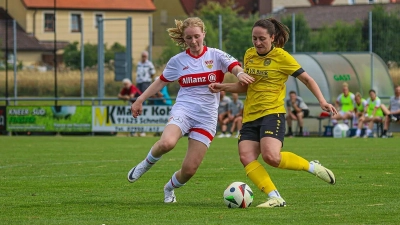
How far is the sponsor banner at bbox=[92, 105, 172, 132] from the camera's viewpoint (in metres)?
26.8

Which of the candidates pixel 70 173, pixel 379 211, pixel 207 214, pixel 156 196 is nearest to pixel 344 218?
pixel 379 211

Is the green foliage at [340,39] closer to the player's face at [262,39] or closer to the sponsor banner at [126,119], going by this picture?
the sponsor banner at [126,119]

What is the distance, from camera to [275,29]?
892 centimetres

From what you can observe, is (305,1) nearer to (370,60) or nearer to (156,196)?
(370,60)

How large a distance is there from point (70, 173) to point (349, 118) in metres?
15.0

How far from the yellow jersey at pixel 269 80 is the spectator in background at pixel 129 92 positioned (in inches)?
714

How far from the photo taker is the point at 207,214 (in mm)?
8141

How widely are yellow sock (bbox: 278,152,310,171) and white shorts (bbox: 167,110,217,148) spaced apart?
91 cm

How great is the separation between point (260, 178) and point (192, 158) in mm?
863

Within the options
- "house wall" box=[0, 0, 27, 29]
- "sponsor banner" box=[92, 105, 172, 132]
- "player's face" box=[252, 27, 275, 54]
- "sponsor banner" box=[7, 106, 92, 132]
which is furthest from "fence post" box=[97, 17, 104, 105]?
"player's face" box=[252, 27, 275, 54]

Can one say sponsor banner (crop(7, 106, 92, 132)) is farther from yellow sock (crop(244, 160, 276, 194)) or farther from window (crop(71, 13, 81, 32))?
yellow sock (crop(244, 160, 276, 194))

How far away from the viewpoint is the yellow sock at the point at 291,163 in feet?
28.8

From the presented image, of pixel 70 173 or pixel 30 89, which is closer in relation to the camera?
pixel 70 173

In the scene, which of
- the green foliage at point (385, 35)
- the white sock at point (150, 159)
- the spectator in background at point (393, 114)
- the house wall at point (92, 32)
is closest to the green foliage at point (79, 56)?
the house wall at point (92, 32)
